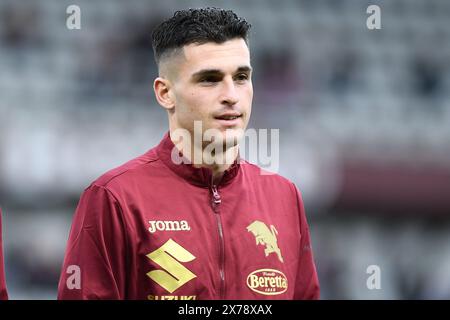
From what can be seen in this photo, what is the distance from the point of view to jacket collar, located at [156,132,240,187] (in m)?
2.80

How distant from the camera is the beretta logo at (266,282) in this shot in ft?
8.87

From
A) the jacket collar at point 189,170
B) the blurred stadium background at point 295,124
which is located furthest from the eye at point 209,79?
the blurred stadium background at point 295,124

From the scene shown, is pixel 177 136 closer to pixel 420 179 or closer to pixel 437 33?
pixel 420 179

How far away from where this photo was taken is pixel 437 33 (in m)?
9.16

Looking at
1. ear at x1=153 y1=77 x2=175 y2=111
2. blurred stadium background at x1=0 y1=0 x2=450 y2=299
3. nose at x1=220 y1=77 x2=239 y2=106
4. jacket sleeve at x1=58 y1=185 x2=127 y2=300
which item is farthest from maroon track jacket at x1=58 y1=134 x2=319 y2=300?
blurred stadium background at x1=0 y1=0 x2=450 y2=299

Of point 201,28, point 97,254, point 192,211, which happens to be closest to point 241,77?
point 201,28

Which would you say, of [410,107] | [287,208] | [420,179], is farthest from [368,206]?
[287,208]

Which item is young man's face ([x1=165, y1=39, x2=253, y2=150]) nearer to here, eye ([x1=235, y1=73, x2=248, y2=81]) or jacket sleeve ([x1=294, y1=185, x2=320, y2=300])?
eye ([x1=235, y1=73, x2=248, y2=81])

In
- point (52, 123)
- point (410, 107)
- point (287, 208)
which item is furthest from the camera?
point (410, 107)

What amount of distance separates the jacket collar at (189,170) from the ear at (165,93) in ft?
0.34

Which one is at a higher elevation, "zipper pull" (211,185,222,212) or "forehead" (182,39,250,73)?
"forehead" (182,39,250,73)

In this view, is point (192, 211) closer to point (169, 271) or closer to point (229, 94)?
point (169, 271)

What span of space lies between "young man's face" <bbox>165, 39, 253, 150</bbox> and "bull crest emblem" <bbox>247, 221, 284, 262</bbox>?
29cm

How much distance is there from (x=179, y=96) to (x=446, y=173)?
5616 mm
